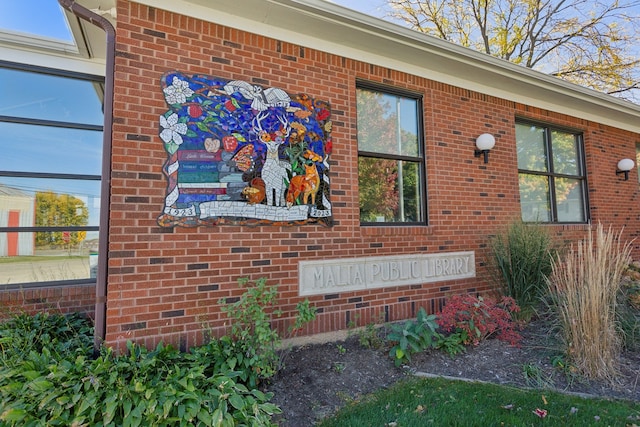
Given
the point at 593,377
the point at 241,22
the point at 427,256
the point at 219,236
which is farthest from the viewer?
the point at 427,256

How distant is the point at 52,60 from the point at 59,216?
1.85 m

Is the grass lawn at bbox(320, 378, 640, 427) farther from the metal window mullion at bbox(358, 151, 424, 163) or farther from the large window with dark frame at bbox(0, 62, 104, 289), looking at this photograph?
the large window with dark frame at bbox(0, 62, 104, 289)

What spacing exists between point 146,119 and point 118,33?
769 millimetres

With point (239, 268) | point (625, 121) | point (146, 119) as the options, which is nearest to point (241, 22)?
point (146, 119)

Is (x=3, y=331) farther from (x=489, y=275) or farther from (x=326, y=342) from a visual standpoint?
(x=489, y=275)

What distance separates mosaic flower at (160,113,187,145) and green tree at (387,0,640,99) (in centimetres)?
1049

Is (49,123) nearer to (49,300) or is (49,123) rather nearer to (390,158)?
(49,300)

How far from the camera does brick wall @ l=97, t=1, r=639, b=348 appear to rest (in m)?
2.85

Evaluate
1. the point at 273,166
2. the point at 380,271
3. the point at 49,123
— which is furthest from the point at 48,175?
the point at 380,271

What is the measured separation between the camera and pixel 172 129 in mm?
3002

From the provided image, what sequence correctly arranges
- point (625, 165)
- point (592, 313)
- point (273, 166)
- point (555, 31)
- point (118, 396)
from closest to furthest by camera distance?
point (118, 396), point (592, 313), point (273, 166), point (625, 165), point (555, 31)

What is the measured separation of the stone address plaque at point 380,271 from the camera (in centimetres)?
354

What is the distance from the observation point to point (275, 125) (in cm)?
344

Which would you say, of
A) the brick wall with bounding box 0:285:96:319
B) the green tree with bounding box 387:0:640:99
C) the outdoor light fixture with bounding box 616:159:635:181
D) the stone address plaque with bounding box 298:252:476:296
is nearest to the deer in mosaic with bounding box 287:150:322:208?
the stone address plaque with bounding box 298:252:476:296
